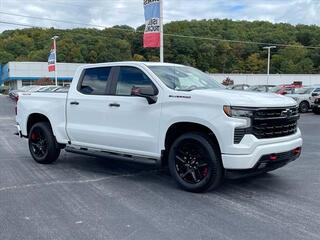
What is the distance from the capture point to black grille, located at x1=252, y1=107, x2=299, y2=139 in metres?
6.03

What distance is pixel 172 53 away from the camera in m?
85.4

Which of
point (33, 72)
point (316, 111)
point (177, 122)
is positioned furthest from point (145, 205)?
point (33, 72)

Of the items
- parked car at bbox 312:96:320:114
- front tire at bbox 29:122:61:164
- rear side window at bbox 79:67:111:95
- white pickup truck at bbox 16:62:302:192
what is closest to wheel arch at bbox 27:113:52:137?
front tire at bbox 29:122:61:164

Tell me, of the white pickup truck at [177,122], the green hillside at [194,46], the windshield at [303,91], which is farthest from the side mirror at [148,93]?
the green hillside at [194,46]

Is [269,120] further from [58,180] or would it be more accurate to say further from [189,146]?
[58,180]

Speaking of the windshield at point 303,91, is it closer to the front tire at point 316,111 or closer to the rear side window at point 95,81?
the front tire at point 316,111

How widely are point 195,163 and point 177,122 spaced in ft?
2.16

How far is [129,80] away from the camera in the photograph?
24.1ft

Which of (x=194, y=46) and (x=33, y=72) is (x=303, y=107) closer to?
(x=194, y=46)

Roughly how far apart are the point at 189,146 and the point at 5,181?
10.4ft

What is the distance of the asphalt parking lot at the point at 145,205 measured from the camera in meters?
4.86

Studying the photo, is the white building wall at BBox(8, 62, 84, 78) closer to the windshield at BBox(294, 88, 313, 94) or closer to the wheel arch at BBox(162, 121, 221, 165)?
the windshield at BBox(294, 88, 313, 94)

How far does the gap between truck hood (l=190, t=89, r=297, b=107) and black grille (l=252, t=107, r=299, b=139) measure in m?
0.10

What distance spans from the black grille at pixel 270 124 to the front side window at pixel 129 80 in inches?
73.6
